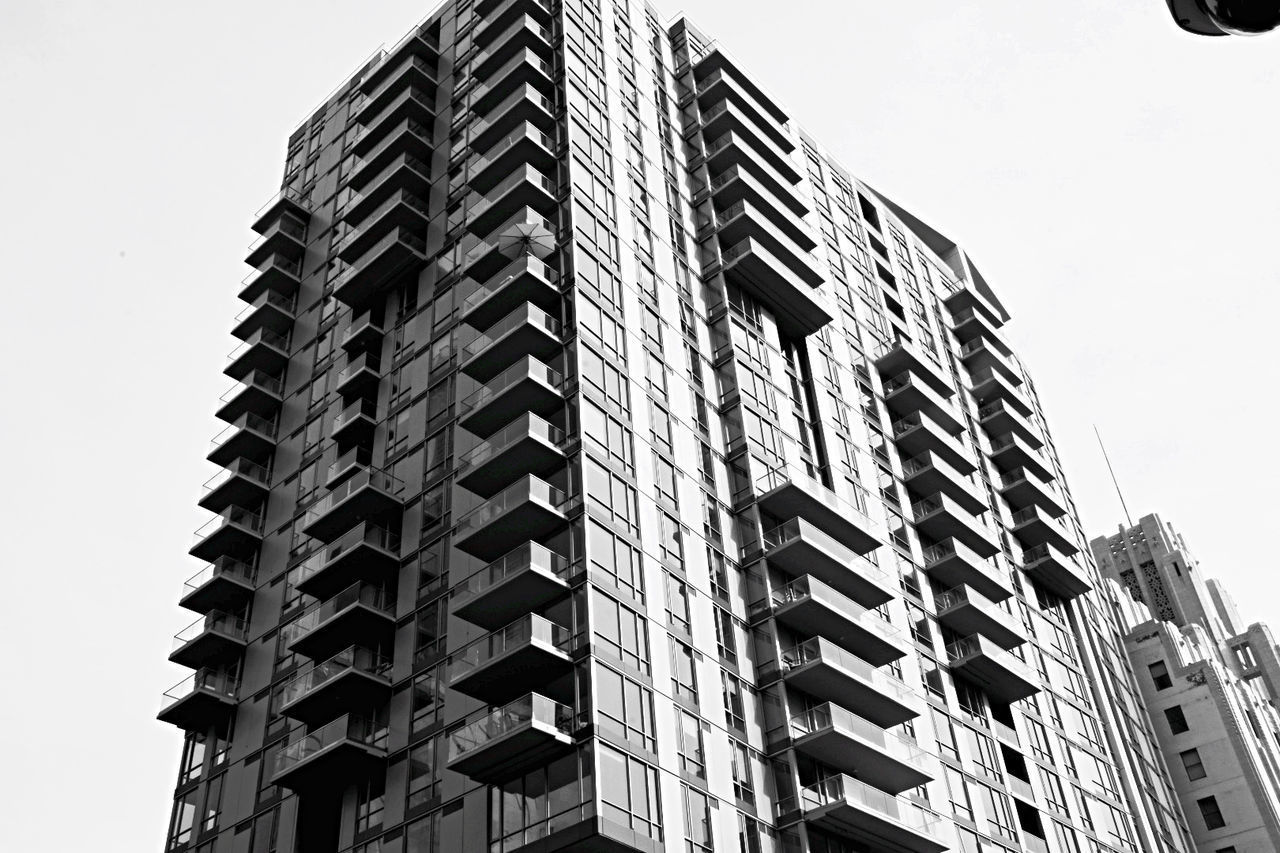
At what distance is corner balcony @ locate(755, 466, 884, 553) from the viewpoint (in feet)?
150

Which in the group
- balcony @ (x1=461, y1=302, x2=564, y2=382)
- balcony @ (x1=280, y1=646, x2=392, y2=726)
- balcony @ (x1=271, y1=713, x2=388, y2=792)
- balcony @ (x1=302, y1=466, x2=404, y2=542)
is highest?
balcony @ (x1=461, y1=302, x2=564, y2=382)

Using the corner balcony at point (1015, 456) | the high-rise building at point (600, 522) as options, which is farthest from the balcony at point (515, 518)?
the corner balcony at point (1015, 456)

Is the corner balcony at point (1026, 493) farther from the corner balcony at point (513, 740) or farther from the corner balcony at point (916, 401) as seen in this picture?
the corner balcony at point (513, 740)

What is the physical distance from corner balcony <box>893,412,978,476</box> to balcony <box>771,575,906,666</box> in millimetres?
16331

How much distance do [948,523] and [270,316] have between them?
104 ft

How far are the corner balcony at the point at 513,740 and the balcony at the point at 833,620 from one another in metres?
11.7

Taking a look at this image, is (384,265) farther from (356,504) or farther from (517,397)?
(517,397)

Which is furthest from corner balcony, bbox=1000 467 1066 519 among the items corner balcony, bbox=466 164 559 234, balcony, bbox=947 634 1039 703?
corner balcony, bbox=466 164 559 234

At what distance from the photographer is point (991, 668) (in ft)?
173

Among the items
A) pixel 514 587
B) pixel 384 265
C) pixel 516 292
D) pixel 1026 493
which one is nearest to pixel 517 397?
pixel 516 292

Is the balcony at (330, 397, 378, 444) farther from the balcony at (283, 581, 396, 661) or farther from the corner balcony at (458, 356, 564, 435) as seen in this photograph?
the balcony at (283, 581, 396, 661)

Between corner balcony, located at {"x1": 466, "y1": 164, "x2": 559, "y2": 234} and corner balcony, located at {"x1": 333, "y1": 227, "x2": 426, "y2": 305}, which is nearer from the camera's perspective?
corner balcony, located at {"x1": 466, "y1": 164, "x2": 559, "y2": 234}

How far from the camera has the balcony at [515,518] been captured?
122 ft

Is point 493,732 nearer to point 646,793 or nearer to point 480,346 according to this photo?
point 646,793
